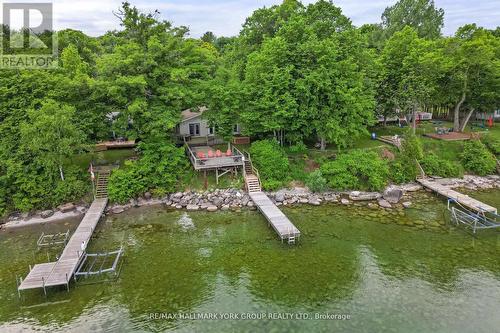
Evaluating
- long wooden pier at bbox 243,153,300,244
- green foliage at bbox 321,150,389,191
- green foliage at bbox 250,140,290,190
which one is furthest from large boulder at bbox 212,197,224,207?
green foliage at bbox 321,150,389,191

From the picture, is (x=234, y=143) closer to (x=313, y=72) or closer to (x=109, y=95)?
(x=313, y=72)

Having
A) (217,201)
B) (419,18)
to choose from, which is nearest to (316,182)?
(217,201)

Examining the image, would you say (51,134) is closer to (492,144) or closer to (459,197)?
(459,197)

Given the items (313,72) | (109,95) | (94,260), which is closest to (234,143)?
(313,72)

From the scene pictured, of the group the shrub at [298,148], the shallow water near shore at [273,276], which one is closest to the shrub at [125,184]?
the shallow water near shore at [273,276]

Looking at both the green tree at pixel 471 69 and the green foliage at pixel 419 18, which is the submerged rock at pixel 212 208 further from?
the green foliage at pixel 419 18

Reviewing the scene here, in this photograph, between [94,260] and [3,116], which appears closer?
[94,260]
